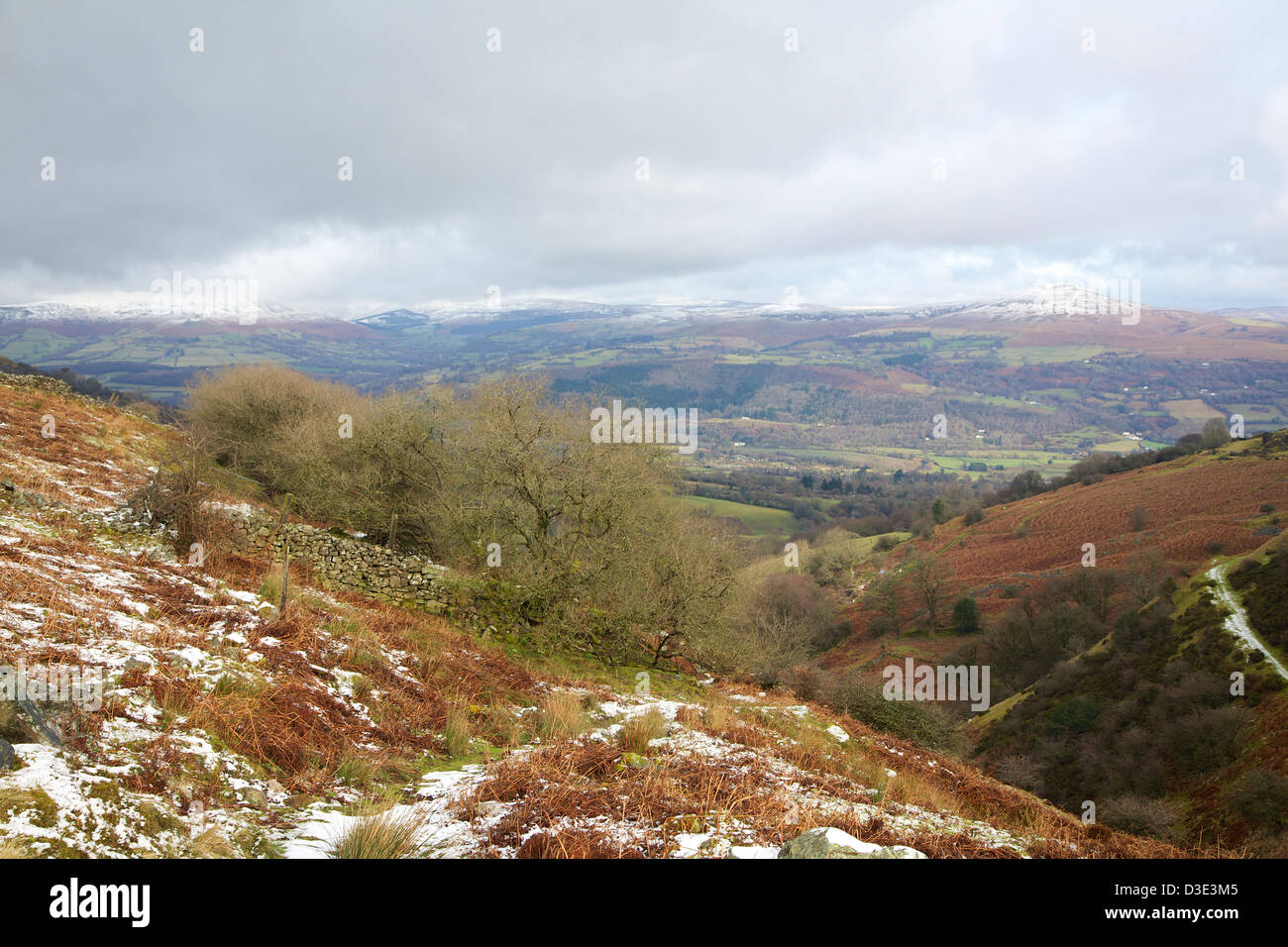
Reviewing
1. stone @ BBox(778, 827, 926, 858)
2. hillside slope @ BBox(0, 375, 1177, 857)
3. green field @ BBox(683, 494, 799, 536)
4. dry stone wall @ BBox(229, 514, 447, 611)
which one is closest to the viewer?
stone @ BBox(778, 827, 926, 858)

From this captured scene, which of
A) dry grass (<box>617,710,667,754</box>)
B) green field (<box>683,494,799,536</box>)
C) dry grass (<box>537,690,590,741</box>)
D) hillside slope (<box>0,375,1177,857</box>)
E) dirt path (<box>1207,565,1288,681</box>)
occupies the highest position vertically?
hillside slope (<box>0,375,1177,857</box>)

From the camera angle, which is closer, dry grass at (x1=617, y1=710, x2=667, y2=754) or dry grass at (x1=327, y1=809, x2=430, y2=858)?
dry grass at (x1=327, y1=809, x2=430, y2=858)

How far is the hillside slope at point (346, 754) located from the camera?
3.92 meters

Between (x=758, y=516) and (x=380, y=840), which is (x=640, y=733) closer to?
(x=380, y=840)

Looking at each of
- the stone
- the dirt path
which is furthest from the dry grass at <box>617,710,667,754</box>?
the dirt path

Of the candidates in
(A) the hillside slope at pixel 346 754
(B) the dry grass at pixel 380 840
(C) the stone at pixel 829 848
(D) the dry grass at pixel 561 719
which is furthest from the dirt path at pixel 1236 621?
(B) the dry grass at pixel 380 840

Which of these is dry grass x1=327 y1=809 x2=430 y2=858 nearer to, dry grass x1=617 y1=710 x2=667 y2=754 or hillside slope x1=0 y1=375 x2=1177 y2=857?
hillside slope x1=0 y1=375 x2=1177 y2=857

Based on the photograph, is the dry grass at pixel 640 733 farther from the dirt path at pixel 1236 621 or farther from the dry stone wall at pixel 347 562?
the dirt path at pixel 1236 621

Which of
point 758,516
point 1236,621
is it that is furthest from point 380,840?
point 758,516

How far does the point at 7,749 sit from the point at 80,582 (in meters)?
5.07

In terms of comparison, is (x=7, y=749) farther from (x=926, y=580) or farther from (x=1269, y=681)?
(x=926, y=580)

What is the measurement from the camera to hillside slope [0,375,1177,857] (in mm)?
3920
